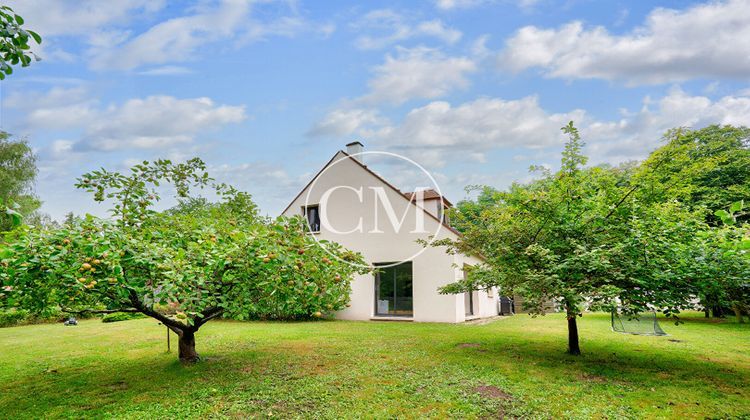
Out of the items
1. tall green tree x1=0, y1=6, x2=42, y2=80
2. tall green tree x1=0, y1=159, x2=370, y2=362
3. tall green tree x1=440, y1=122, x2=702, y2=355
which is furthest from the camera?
tall green tree x1=440, y1=122, x2=702, y2=355

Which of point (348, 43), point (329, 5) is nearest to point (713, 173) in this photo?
point (348, 43)

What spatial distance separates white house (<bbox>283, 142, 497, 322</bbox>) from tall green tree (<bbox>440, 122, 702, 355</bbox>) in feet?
22.6

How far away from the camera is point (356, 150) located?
18.3m

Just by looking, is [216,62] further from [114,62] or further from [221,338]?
[221,338]

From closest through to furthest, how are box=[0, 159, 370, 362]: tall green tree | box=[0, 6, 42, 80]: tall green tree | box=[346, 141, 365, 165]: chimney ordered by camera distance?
1. box=[0, 6, 42, 80]: tall green tree
2. box=[0, 159, 370, 362]: tall green tree
3. box=[346, 141, 365, 165]: chimney

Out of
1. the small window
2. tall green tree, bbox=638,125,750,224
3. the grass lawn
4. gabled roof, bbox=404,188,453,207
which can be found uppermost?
tall green tree, bbox=638,125,750,224

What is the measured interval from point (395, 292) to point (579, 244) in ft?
34.3

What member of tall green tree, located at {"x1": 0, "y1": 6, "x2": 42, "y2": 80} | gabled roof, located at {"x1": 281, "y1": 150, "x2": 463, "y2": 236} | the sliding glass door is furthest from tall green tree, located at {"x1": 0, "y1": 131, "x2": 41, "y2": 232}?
tall green tree, located at {"x1": 0, "y1": 6, "x2": 42, "y2": 80}

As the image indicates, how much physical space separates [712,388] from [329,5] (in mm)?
10314

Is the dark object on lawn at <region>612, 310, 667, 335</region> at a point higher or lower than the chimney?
lower

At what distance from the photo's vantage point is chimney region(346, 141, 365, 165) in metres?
18.2

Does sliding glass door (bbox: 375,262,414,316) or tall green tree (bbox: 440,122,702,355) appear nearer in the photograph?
tall green tree (bbox: 440,122,702,355)

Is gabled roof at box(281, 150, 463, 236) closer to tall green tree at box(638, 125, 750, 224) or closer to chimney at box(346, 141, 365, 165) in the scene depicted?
chimney at box(346, 141, 365, 165)

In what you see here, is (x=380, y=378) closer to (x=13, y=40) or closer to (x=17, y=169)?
(x=13, y=40)
